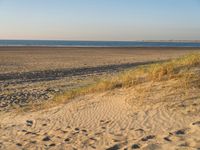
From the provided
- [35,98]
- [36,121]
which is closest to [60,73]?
[35,98]

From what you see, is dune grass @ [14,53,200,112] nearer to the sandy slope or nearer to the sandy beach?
the sandy beach

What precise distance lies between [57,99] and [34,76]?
9.16 meters

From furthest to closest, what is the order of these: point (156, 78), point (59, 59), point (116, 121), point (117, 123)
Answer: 1. point (59, 59)
2. point (156, 78)
3. point (116, 121)
4. point (117, 123)

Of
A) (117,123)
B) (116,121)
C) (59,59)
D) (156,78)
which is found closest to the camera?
(117,123)

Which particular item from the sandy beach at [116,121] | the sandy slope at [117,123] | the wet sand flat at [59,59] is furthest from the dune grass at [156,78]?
the wet sand flat at [59,59]

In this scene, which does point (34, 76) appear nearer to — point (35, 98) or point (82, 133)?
point (35, 98)

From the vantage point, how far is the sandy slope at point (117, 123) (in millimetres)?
6305

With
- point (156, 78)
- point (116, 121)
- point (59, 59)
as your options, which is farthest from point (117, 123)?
point (59, 59)

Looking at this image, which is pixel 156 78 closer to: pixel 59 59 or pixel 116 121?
pixel 116 121

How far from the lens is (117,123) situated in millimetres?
7426

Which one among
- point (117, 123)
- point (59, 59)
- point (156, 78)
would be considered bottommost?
point (59, 59)

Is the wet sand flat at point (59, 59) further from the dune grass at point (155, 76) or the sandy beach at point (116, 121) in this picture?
the sandy beach at point (116, 121)

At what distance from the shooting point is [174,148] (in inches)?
223

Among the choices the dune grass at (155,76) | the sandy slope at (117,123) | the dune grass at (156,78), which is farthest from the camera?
the dune grass at (155,76)
